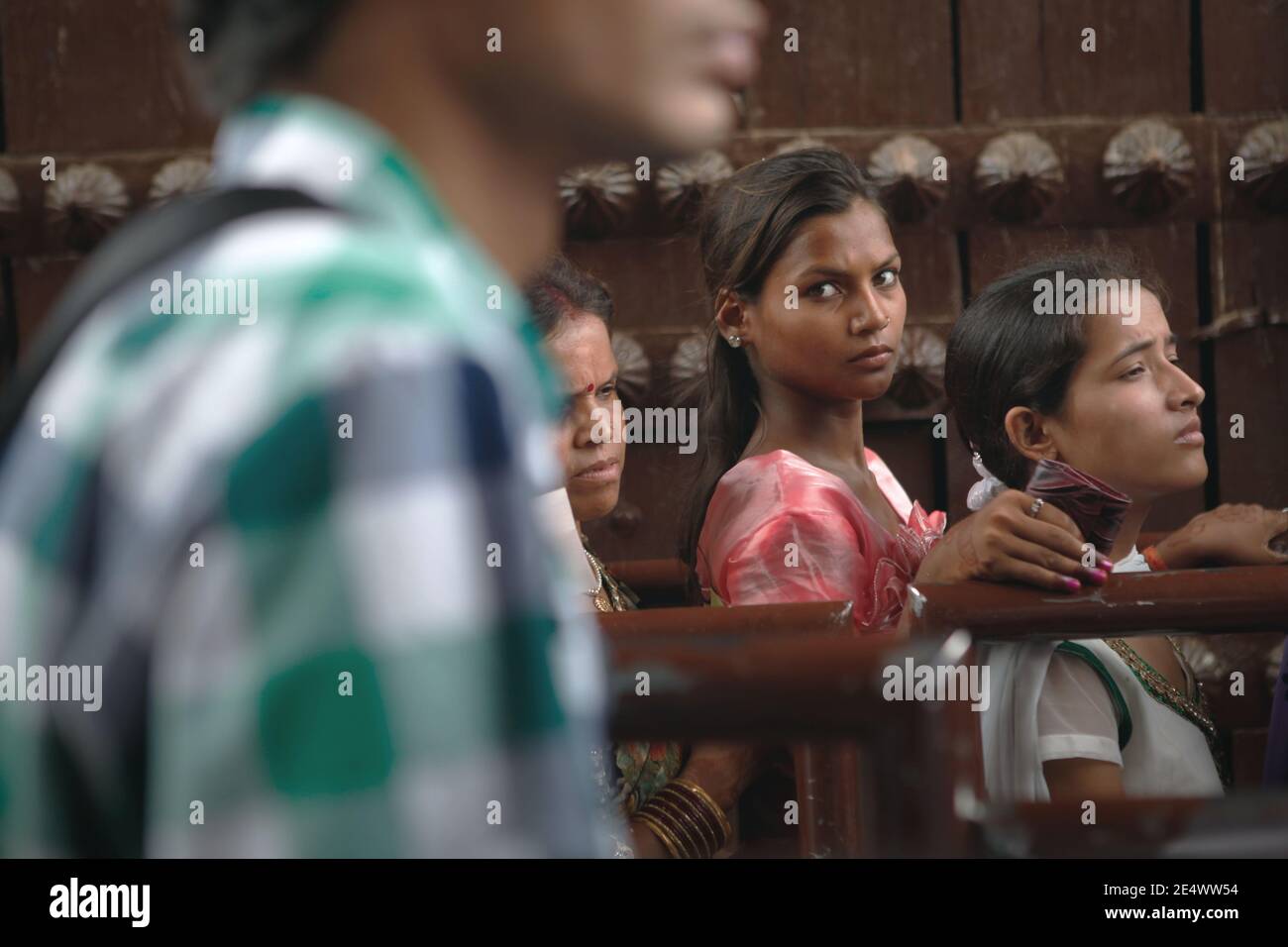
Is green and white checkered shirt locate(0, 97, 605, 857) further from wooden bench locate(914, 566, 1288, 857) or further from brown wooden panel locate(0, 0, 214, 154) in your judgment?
brown wooden panel locate(0, 0, 214, 154)

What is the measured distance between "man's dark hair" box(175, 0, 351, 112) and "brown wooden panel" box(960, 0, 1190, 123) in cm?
120

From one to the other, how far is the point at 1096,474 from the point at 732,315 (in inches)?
11.9

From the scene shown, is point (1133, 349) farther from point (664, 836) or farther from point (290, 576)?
point (290, 576)

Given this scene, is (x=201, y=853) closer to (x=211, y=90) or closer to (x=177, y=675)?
(x=177, y=675)

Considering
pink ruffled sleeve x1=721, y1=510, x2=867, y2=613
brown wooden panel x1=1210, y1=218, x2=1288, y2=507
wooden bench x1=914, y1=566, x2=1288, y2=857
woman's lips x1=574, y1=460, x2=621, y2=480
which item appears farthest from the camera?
brown wooden panel x1=1210, y1=218, x2=1288, y2=507

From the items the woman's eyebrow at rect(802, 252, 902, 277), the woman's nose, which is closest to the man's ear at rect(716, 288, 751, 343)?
the woman's eyebrow at rect(802, 252, 902, 277)

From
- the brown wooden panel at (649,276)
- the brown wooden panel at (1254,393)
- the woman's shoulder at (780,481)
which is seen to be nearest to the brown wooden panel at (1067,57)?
the brown wooden panel at (1254,393)

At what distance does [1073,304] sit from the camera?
1123mm

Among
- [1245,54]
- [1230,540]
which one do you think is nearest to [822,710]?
[1230,540]

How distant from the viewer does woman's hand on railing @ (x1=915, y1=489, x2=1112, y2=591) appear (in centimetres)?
81

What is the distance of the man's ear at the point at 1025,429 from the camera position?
1.11 metres
